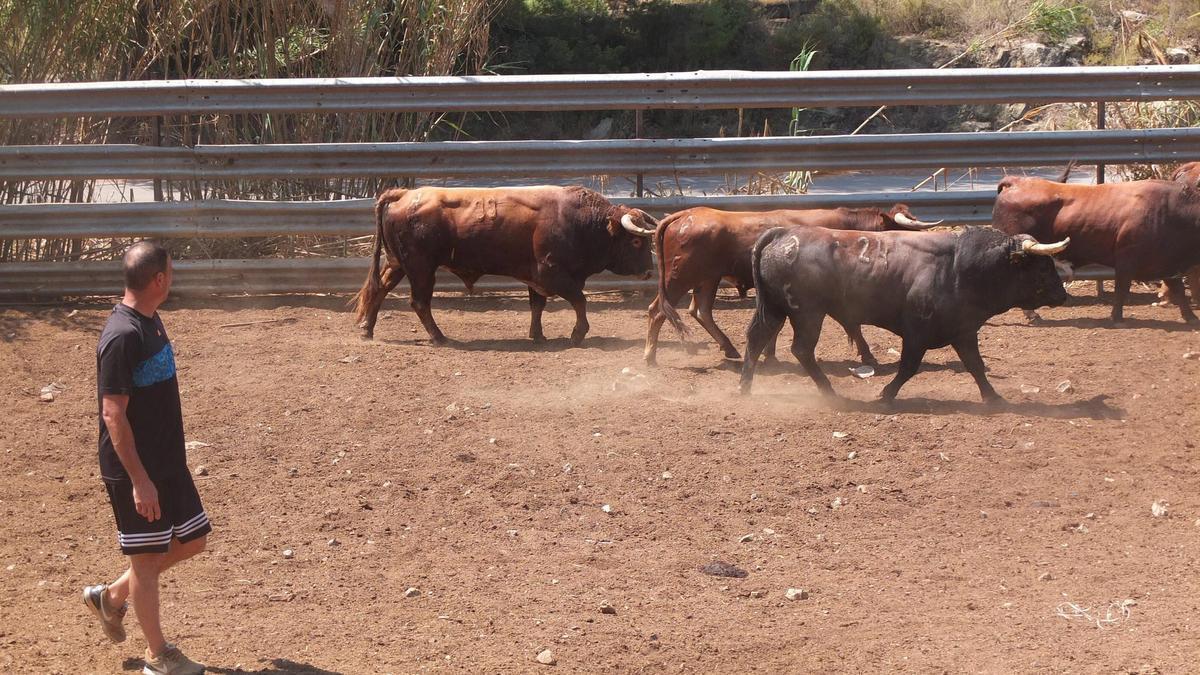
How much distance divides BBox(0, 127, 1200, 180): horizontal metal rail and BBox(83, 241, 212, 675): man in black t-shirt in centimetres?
597

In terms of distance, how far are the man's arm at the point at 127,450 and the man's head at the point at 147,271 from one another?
0.39 meters

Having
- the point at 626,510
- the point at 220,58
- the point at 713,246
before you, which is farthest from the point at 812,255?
the point at 220,58

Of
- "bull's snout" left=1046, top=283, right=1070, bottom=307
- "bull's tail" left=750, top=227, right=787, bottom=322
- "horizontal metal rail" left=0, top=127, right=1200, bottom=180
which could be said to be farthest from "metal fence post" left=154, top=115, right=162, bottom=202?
"bull's snout" left=1046, top=283, right=1070, bottom=307

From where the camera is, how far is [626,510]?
654cm

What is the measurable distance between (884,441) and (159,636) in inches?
158

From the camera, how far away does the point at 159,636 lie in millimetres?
4840

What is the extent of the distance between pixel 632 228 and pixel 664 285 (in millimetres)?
565

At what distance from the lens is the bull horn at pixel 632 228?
958 centimetres

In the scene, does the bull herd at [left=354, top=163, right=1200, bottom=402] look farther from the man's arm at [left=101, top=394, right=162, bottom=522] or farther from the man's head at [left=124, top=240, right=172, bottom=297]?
the man's arm at [left=101, top=394, right=162, bottom=522]

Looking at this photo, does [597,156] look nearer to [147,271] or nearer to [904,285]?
[904,285]

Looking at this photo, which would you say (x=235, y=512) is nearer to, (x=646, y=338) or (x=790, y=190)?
(x=646, y=338)

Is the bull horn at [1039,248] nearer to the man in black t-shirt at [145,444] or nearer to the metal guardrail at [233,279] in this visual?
the metal guardrail at [233,279]

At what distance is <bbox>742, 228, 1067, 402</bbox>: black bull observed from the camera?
316 inches

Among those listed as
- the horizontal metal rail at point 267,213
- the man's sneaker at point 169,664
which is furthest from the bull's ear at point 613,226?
the man's sneaker at point 169,664
